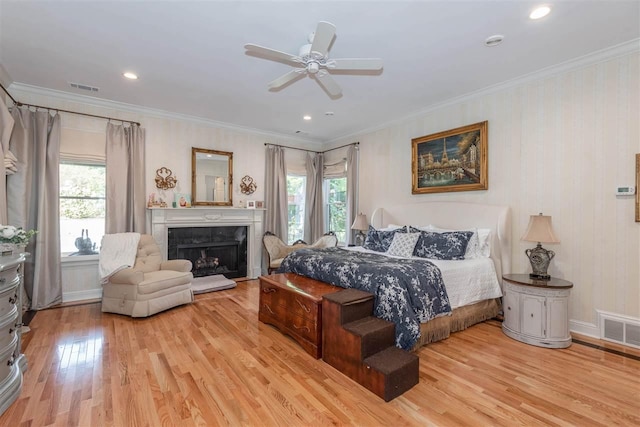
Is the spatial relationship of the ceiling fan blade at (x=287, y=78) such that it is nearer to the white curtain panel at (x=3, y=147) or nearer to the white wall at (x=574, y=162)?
the white wall at (x=574, y=162)

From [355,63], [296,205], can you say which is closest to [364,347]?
[355,63]

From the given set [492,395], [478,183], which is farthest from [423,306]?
[478,183]

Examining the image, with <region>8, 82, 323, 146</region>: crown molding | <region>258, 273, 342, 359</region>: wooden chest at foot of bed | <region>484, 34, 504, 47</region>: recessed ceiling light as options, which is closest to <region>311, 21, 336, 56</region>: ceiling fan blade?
<region>484, 34, 504, 47</region>: recessed ceiling light

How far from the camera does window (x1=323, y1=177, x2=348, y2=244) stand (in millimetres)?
6547

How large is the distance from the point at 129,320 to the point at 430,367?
338cm

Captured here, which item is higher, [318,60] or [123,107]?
[123,107]

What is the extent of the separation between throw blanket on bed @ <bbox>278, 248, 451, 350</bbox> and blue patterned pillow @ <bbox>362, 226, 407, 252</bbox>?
1.04 meters

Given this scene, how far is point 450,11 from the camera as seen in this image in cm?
246

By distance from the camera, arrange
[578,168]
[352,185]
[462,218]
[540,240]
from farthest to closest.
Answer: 1. [352,185]
2. [462,218]
3. [578,168]
4. [540,240]

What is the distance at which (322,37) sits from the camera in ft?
7.50

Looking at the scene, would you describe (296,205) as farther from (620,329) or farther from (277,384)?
(620,329)

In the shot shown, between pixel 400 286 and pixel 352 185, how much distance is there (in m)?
3.55

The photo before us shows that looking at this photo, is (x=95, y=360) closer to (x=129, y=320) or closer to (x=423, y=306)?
(x=129, y=320)

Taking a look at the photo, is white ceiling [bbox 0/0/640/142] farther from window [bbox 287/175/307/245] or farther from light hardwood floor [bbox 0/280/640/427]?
light hardwood floor [bbox 0/280/640/427]
